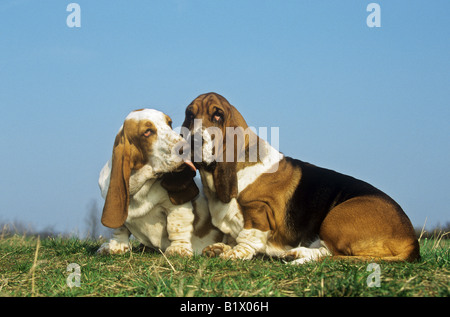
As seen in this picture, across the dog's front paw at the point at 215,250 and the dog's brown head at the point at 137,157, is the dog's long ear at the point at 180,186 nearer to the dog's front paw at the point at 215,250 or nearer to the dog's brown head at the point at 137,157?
the dog's brown head at the point at 137,157

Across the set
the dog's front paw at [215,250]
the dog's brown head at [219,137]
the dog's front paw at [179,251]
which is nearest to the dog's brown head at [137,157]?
the dog's brown head at [219,137]

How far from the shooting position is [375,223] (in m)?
4.68

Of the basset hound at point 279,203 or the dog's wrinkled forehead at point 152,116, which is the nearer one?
the basset hound at point 279,203

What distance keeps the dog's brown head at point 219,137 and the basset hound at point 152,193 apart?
21 centimetres

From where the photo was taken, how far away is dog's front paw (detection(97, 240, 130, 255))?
5520mm

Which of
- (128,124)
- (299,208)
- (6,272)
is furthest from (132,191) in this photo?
(299,208)

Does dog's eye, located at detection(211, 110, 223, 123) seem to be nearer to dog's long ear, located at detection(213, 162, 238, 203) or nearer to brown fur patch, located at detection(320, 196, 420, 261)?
dog's long ear, located at detection(213, 162, 238, 203)

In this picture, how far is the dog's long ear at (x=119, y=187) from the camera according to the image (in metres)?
5.11

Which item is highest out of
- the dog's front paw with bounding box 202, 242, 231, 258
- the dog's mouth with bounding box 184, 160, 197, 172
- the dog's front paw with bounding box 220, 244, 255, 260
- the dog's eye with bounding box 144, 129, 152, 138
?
the dog's eye with bounding box 144, 129, 152, 138

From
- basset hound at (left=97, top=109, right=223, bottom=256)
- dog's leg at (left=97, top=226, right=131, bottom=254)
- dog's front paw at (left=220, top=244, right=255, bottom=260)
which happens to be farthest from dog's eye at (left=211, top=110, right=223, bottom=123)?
dog's leg at (left=97, top=226, right=131, bottom=254)

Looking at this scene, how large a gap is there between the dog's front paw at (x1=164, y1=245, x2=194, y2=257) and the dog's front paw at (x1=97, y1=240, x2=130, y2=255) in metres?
0.60

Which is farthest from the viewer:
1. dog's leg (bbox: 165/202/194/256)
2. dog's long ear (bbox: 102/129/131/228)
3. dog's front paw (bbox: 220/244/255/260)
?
dog's leg (bbox: 165/202/194/256)

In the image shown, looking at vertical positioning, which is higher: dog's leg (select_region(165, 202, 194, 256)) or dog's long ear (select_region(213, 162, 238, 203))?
dog's long ear (select_region(213, 162, 238, 203))
